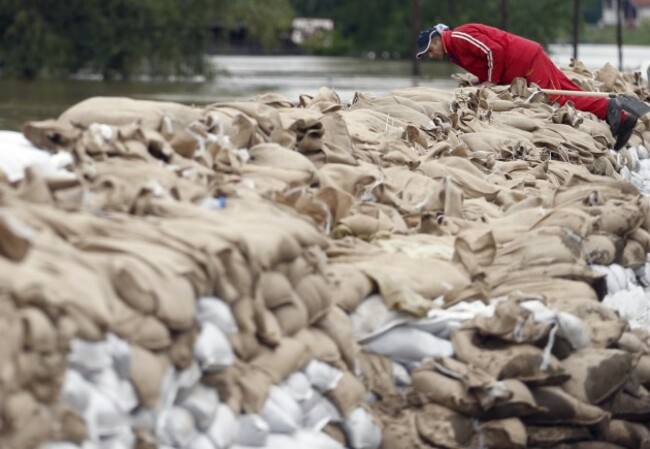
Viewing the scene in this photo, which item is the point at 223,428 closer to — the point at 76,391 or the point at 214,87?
the point at 76,391

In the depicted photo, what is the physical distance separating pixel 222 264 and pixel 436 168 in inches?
126

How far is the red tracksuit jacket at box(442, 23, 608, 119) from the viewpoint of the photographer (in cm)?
1291

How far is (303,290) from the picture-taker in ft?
19.0

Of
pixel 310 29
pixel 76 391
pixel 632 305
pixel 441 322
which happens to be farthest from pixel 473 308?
pixel 310 29

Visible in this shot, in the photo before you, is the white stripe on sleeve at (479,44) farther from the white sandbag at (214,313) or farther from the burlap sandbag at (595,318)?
the white sandbag at (214,313)

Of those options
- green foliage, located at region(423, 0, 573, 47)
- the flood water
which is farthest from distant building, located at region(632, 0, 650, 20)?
the flood water

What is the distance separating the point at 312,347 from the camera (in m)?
5.74

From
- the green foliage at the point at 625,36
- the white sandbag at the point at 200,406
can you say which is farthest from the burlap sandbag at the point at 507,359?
the green foliage at the point at 625,36

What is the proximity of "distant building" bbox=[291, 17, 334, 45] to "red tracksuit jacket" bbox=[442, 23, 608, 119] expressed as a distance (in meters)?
66.5

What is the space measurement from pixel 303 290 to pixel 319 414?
15.1 inches

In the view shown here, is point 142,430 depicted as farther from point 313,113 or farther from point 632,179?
point 632,179

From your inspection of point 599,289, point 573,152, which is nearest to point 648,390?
point 599,289

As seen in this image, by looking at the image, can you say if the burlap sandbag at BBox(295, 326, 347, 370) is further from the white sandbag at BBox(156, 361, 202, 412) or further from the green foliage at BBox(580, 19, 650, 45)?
the green foliage at BBox(580, 19, 650, 45)

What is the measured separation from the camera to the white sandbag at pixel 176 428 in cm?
496
